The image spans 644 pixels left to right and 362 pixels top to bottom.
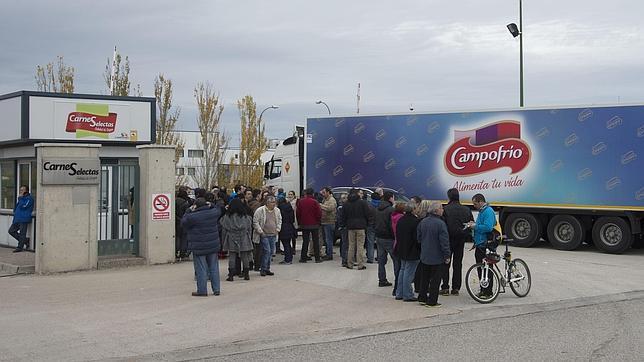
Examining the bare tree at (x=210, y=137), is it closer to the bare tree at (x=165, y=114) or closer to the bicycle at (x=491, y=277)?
the bare tree at (x=165, y=114)

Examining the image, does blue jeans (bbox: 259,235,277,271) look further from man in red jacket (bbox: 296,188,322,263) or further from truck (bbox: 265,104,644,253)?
truck (bbox: 265,104,644,253)

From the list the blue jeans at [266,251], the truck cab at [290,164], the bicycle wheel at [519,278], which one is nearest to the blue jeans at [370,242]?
the blue jeans at [266,251]

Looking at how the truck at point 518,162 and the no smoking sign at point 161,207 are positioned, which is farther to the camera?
the truck at point 518,162

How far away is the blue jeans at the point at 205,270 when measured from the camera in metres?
11.7

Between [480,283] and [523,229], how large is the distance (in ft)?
31.2

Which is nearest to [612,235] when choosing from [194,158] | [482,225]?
[482,225]

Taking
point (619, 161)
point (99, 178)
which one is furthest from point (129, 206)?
point (619, 161)

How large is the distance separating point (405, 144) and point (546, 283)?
913cm

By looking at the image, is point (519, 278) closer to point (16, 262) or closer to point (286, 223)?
point (286, 223)

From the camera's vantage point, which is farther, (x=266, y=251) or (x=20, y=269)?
(x=20, y=269)

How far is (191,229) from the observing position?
11641mm

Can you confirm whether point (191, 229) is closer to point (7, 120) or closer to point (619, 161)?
point (7, 120)

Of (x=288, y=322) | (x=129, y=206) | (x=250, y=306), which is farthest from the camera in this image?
(x=129, y=206)

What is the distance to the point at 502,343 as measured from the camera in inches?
334
